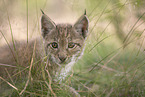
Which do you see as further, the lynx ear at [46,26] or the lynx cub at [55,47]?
the lynx ear at [46,26]

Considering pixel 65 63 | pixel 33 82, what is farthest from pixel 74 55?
pixel 33 82

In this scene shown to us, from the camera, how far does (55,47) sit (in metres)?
3.24

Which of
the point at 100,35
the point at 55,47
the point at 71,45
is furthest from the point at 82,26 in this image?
the point at 55,47

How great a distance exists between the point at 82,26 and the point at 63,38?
0.54m

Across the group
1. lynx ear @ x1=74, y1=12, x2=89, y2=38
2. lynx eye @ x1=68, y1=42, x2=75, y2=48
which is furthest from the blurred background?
lynx eye @ x1=68, y1=42, x2=75, y2=48

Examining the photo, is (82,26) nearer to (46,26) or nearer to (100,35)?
(100,35)

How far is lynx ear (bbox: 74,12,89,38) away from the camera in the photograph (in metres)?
3.21

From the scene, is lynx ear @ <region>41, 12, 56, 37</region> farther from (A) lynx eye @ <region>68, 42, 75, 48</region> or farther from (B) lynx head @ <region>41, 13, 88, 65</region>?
(A) lynx eye @ <region>68, 42, 75, 48</region>

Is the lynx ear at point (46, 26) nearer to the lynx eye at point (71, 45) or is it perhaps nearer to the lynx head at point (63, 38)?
the lynx head at point (63, 38)

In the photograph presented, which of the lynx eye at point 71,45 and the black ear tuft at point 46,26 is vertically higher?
the black ear tuft at point 46,26

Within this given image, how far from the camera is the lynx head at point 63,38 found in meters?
3.05

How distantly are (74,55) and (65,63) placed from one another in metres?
0.30

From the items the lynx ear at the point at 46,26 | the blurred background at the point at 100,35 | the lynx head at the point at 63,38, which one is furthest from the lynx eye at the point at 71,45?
the lynx ear at the point at 46,26

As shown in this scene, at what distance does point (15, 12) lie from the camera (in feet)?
10.4
